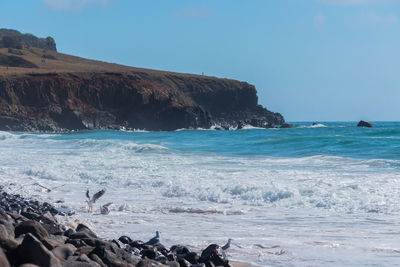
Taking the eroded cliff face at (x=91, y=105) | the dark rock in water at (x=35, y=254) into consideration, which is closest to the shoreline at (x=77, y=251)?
the dark rock in water at (x=35, y=254)

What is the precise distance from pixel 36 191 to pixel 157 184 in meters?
2.70

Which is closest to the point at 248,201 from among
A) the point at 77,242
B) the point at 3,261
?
the point at 77,242

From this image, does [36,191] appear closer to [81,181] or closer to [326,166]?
[81,181]

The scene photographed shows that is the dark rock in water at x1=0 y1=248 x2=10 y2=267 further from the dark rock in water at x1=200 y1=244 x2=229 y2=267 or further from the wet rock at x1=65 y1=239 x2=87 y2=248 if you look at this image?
the dark rock in water at x1=200 y1=244 x2=229 y2=267

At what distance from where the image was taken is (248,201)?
369 inches

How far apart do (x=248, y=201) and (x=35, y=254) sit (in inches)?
255

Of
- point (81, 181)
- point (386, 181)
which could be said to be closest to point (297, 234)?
point (386, 181)

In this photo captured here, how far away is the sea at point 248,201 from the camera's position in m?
5.82

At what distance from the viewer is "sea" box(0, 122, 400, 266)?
19.1 ft

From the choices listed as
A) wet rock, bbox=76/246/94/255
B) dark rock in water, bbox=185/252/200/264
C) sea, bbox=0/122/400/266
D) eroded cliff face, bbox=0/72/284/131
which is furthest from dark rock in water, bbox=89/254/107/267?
eroded cliff face, bbox=0/72/284/131

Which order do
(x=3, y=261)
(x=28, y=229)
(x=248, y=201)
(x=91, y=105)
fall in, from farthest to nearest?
(x=91, y=105) → (x=248, y=201) → (x=28, y=229) → (x=3, y=261)

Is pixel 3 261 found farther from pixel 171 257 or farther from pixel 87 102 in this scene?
pixel 87 102

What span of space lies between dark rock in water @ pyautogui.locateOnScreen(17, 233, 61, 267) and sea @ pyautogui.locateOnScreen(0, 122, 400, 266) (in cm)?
249

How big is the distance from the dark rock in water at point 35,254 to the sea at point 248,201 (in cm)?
249
